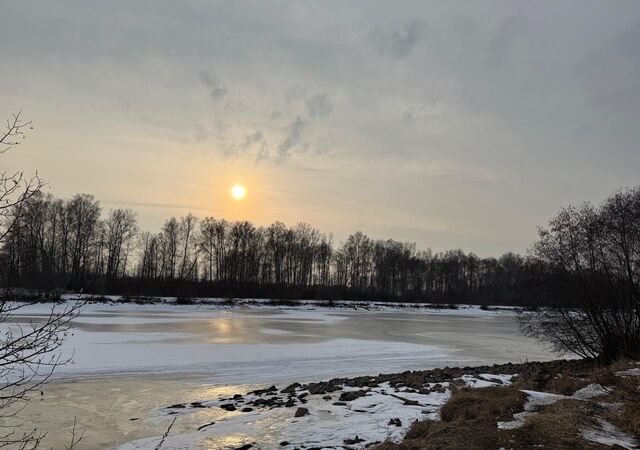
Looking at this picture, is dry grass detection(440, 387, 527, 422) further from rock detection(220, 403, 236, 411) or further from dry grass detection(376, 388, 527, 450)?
rock detection(220, 403, 236, 411)

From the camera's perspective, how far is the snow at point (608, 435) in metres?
6.21

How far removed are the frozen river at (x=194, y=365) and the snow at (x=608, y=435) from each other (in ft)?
20.3

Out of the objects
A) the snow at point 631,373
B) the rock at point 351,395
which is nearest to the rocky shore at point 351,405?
the rock at point 351,395

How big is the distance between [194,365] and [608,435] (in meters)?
15.3

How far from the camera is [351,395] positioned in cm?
1300

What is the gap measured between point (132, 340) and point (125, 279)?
53780 millimetres

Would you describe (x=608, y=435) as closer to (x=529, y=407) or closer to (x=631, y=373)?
(x=529, y=407)

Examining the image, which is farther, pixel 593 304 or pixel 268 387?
pixel 593 304

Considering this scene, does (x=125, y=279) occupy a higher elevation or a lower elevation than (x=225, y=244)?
lower

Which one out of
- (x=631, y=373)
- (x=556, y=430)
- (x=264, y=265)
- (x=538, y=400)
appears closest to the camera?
(x=556, y=430)

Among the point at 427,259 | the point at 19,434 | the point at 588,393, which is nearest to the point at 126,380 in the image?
the point at 19,434

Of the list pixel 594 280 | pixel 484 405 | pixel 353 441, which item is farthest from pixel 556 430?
pixel 594 280

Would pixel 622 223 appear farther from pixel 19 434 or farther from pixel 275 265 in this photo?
pixel 275 265

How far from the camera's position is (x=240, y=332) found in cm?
3155
